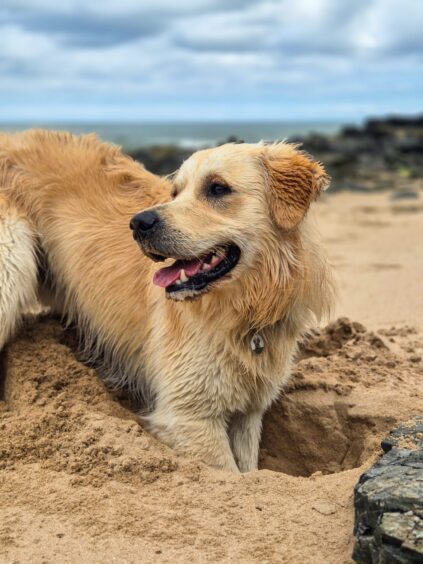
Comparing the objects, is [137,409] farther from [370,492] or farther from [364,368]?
[370,492]

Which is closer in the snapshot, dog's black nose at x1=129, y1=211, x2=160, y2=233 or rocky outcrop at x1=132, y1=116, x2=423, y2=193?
dog's black nose at x1=129, y1=211, x2=160, y2=233

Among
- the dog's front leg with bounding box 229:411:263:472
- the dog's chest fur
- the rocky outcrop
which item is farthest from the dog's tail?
the rocky outcrop

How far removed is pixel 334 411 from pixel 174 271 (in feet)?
4.74

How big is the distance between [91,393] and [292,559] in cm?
188

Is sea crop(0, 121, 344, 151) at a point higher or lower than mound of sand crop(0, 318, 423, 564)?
higher

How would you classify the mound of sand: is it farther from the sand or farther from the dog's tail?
the dog's tail

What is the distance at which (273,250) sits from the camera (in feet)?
12.0

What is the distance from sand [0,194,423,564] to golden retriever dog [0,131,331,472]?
0.29 metres

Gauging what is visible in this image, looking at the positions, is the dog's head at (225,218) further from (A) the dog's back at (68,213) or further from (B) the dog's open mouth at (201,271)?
(A) the dog's back at (68,213)

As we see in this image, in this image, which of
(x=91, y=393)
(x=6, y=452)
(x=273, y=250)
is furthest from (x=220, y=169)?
(x=6, y=452)

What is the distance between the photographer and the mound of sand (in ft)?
9.17

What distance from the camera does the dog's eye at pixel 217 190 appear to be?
369 cm

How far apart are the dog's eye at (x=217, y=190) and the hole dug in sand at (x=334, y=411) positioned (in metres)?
1.50

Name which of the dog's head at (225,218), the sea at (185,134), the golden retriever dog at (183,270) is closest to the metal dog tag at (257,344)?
the golden retriever dog at (183,270)
